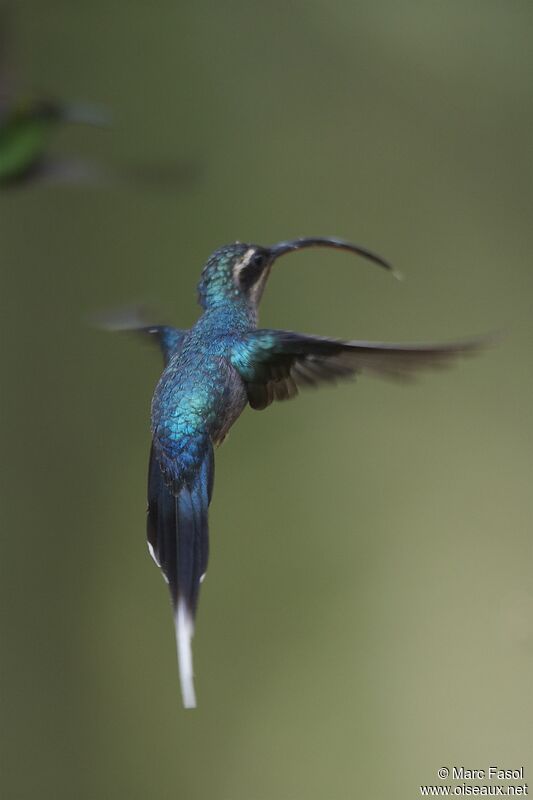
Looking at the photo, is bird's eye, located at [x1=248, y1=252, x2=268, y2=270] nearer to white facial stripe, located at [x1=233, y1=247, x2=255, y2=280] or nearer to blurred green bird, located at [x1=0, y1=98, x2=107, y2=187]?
white facial stripe, located at [x1=233, y1=247, x2=255, y2=280]

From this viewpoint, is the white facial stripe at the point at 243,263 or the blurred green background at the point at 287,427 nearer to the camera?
the white facial stripe at the point at 243,263

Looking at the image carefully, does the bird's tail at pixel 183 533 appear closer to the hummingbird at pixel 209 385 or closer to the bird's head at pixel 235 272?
the hummingbird at pixel 209 385

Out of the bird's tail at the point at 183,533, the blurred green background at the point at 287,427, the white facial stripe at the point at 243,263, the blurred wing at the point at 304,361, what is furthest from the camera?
the blurred green background at the point at 287,427

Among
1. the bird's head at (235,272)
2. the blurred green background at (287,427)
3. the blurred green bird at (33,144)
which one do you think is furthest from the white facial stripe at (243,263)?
the blurred green background at (287,427)

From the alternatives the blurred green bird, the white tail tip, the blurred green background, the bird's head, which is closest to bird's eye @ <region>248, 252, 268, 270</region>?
the bird's head

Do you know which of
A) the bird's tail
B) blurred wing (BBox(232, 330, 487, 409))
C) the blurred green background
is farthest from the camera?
the blurred green background

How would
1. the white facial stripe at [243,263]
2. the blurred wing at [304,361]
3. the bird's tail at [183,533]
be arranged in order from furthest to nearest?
the white facial stripe at [243,263] < the bird's tail at [183,533] < the blurred wing at [304,361]

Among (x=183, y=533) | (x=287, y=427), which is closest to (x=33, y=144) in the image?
(x=183, y=533)

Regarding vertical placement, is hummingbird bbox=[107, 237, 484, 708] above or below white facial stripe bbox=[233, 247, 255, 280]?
below
